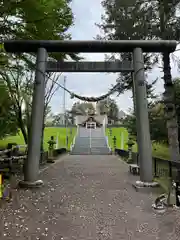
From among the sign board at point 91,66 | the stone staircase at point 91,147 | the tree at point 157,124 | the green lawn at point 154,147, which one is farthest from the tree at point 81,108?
the sign board at point 91,66

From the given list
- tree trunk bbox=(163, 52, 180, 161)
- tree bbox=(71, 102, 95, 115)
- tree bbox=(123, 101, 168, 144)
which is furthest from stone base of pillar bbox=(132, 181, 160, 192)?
tree bbox=(71, 102, 95, 115)

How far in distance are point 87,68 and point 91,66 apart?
0.46 ft

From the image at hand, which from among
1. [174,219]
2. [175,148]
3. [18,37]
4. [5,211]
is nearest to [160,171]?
[175,148]

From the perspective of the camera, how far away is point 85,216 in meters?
4.49

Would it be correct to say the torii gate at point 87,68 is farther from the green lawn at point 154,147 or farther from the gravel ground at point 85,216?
the green lawn at point 154,147

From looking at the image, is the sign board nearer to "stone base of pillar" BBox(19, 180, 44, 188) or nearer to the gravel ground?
"stone base of pillar" BBox(19, 180, 44, 188)

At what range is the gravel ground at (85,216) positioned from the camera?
3.67 meters

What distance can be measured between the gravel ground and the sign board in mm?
3559

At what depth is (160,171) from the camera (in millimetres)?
8547

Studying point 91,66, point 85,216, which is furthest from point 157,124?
point 85,216

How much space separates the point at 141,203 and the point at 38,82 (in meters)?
4.43

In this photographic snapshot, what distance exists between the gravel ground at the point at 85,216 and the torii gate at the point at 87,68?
0.84 m

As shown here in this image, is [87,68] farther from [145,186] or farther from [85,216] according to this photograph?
[85,216]

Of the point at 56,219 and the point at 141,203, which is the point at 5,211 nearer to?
the point at 56,219
